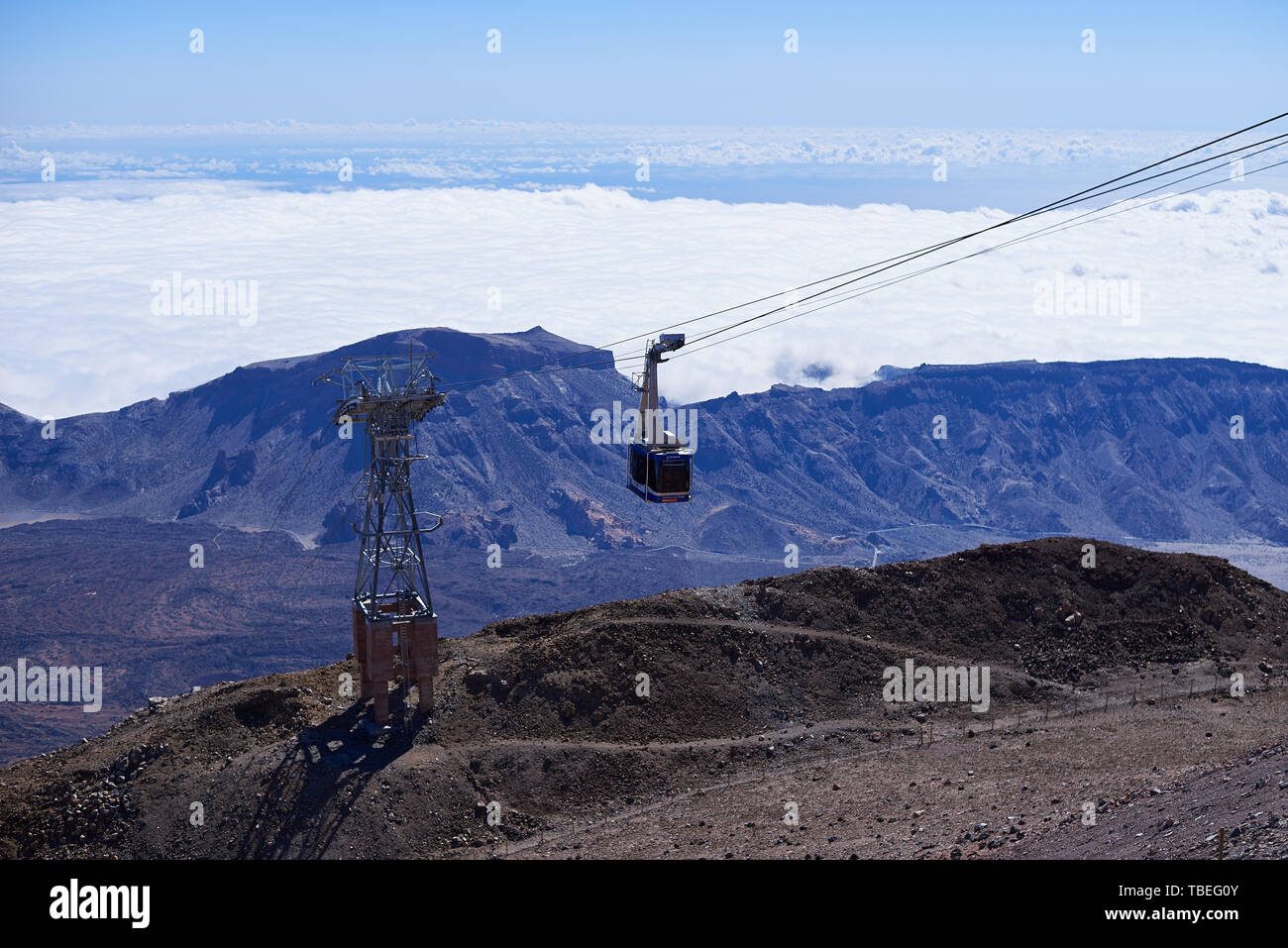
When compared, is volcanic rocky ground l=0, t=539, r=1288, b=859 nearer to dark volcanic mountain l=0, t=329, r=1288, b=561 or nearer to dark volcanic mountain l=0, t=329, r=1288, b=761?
dark volcanic mountain l=0, t=329, r=1288, b=761

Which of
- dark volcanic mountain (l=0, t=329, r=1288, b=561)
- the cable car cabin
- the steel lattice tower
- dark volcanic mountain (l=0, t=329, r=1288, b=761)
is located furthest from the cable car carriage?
dark volcanic mountain (l=0, t=329, r=1288, b=561)

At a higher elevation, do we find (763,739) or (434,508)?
(763,739)

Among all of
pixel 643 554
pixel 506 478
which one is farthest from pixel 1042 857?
pixel 506 478

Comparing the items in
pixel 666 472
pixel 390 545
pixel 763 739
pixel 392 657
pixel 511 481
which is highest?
pixel 666 472

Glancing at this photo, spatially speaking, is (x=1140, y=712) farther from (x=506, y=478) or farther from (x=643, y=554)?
(x=506, y=478)

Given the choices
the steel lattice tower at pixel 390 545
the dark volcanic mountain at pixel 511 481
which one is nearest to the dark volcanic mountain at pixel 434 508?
the dark volcanic mountain at pixel 511 481

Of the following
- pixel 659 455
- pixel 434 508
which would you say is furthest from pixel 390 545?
pixel 434 508

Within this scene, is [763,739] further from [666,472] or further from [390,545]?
[390,545]
